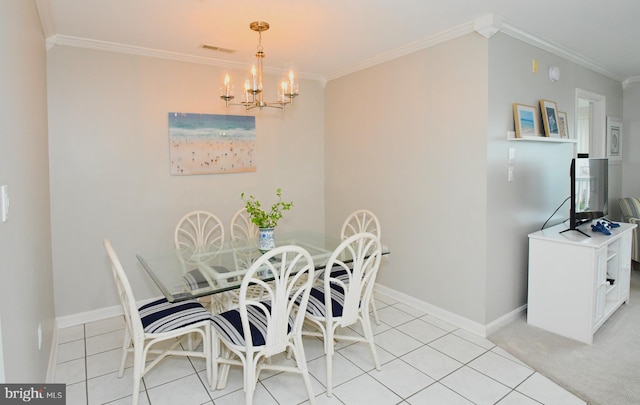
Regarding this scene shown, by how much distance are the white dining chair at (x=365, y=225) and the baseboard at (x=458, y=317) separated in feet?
0.97

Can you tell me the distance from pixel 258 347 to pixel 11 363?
1.03 metres

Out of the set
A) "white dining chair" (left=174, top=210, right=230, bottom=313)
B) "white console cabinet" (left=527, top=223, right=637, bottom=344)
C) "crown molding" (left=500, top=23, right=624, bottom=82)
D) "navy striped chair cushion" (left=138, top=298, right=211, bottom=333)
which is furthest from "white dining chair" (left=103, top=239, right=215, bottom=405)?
"crown molding" (left=500, top=23, right=624, bottom=82)

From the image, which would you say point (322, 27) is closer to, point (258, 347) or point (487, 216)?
point (487, 216)

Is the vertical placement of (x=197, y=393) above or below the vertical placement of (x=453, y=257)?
below

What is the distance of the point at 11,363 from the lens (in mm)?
1308

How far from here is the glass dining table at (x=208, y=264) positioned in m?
2.11

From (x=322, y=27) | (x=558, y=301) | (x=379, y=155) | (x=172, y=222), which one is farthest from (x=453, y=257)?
(x=172, y=222)

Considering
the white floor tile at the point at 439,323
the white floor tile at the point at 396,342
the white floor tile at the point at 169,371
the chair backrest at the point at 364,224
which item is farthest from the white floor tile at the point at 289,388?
the white floor tile at the point at 439,323

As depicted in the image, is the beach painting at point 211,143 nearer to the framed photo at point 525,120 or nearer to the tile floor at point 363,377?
the tile floor at point 363,377

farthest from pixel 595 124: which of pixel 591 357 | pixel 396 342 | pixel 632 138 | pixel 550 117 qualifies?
pixel 396 342

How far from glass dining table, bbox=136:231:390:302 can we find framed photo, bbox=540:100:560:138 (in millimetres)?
1758

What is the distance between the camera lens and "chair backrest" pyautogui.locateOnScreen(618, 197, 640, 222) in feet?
14.5

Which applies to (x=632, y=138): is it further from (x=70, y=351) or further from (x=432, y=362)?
(x=70, y=351)

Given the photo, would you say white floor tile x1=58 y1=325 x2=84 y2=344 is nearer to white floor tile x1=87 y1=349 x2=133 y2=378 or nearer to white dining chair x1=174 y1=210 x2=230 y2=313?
white floor tile x1=87 y1=349 x2=133 y2=378
